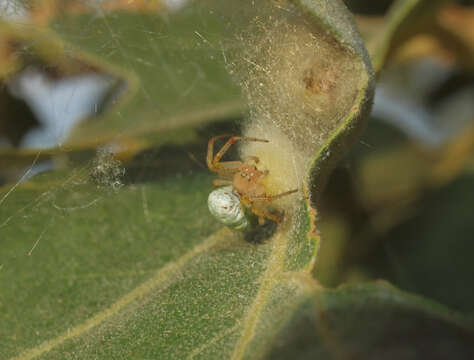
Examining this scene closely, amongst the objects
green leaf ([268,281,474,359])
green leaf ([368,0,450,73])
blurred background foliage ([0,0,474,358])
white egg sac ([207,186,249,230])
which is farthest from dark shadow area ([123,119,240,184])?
green leaf ([268,281,474,359])

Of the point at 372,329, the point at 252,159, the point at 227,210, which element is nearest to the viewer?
the point at 372,329

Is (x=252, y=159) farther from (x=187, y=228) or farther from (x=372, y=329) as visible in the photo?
(x=372, y=329)

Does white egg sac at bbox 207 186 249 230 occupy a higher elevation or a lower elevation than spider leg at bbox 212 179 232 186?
higher

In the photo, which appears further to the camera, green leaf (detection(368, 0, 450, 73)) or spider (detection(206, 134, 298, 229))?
green leaf (detection(368, 0, 450, 73))

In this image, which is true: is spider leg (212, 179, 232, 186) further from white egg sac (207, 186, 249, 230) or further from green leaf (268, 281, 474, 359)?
green leaf (268, 281, 474, 359)

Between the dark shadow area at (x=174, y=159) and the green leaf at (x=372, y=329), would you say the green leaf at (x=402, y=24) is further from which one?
the green leaf at (x=372, y=329)

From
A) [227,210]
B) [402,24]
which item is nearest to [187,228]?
[227,210]

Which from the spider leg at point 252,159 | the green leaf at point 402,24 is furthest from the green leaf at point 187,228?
the green leaf at point 402,24
